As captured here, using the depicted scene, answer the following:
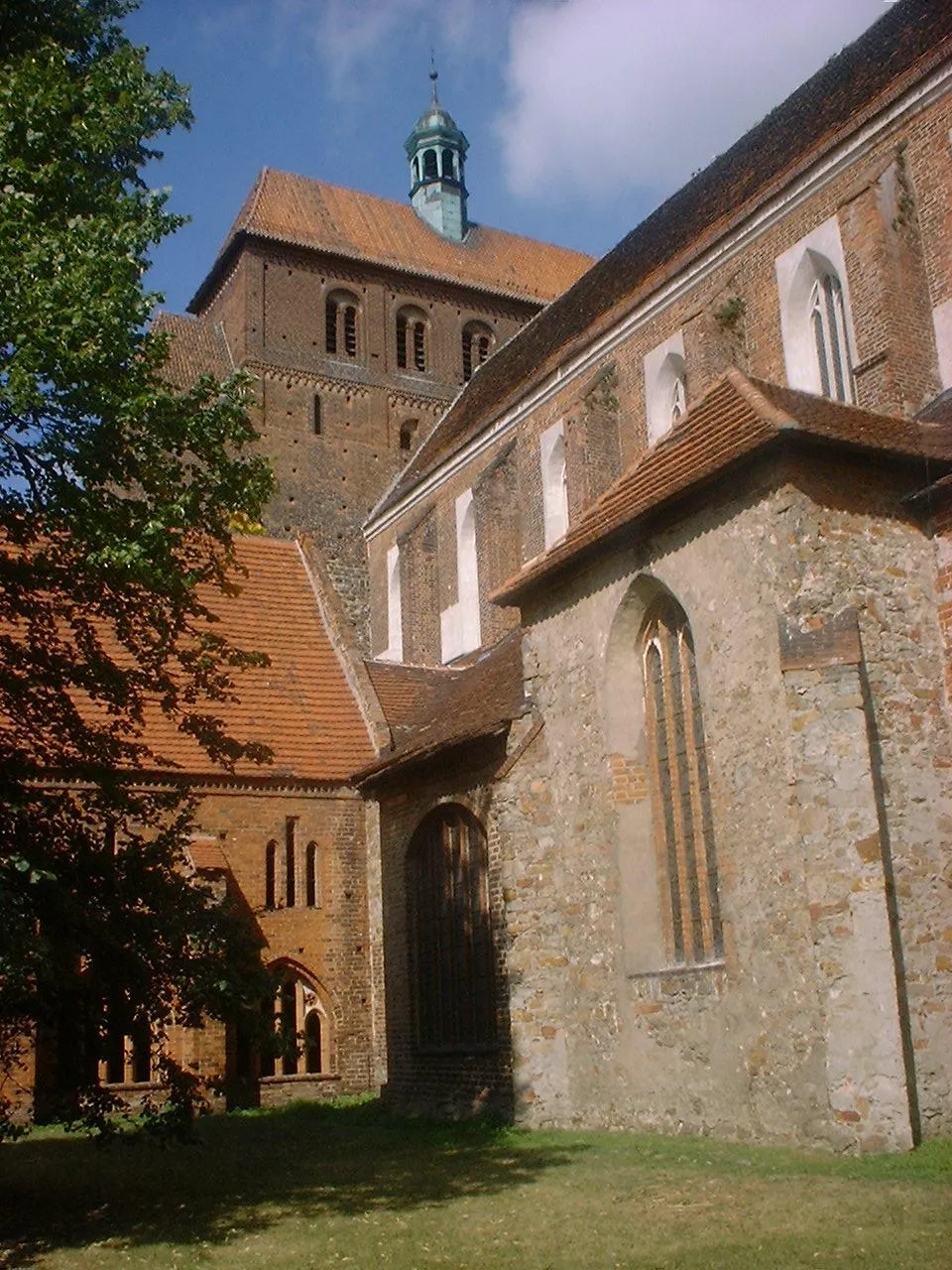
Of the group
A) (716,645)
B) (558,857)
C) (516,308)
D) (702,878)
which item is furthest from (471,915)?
(516,308)

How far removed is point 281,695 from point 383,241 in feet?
70.2

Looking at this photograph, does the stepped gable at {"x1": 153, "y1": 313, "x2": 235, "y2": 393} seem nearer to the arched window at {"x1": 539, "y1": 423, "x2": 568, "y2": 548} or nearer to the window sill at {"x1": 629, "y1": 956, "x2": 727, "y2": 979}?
the arched window at {"x1": 539, "y1": 423, "x2": 568, "y2": 548}

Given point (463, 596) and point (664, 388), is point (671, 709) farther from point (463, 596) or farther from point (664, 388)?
point (463, 596)

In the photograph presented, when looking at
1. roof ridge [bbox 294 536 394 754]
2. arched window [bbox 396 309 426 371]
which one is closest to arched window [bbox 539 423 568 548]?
roof ridge [bbox 294 536 394 754]

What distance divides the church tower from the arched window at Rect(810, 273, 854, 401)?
25.0 metres

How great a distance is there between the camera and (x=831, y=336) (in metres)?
19.6

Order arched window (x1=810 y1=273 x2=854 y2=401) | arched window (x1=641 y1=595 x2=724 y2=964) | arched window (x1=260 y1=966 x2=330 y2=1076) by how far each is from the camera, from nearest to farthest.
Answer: arched window (x1=641 y1=595 x2=724 y2=964), arched window (x1=810 y1=273 x2=854 y2=401), arched window (x1=260 y1=966 x2=330 y2=1076)

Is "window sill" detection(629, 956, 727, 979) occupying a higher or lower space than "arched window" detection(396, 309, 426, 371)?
lower

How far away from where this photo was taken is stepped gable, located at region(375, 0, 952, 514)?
1945cm

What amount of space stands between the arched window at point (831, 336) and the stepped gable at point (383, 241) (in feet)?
69.3

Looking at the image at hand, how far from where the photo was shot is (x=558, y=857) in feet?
47.6

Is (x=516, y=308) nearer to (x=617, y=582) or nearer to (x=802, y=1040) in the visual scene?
(x=617, y=582)

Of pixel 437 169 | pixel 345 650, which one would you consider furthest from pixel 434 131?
pixel 345 650

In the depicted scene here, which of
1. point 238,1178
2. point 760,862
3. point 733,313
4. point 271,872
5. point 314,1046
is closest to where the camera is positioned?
point 760,862
